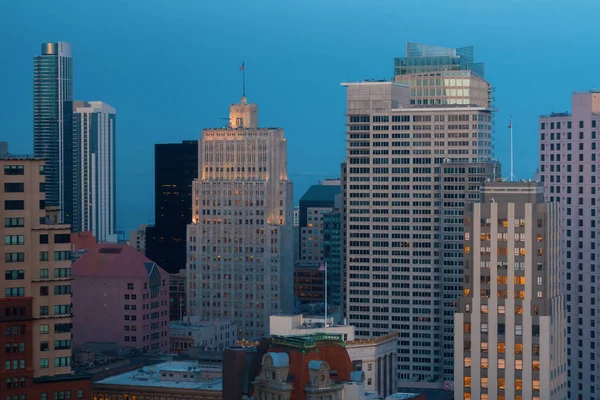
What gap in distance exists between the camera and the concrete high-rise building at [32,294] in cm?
16262

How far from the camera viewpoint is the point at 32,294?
164250 millimetres

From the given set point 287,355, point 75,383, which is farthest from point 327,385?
point 75,383

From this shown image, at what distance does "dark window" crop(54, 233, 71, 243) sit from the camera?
166250 millimetres

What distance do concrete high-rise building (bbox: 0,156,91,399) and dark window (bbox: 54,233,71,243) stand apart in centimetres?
1

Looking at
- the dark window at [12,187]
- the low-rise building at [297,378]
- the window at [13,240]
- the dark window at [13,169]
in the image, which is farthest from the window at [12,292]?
the low-rise building at [297,378]

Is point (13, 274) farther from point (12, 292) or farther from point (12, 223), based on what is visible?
point (12, 223)

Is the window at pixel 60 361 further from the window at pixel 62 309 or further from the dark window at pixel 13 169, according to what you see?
the dark window at pixel 13 169

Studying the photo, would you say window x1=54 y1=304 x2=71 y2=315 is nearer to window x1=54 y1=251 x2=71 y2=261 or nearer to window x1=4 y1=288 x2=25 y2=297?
window x1=4 y1=288 x2=25 y2=297

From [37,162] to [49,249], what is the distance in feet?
30.4

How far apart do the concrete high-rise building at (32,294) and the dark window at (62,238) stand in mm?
11

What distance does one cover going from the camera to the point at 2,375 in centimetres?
16200

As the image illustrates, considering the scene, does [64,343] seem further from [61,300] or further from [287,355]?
[287,355]

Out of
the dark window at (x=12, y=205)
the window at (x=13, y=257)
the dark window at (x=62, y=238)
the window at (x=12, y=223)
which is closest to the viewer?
the window at (x=13, y=257)

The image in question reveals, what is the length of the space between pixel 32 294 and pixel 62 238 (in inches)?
271
